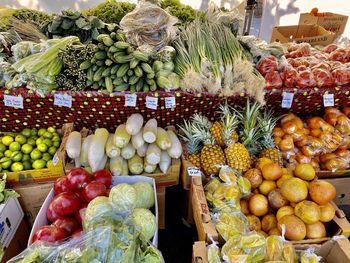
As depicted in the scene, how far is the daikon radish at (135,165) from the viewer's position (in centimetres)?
194

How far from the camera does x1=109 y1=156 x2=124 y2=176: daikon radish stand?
189cm

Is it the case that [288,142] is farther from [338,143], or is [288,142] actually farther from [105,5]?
[105,5]

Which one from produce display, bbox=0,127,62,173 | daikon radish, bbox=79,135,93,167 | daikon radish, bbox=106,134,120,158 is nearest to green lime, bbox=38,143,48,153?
produce display, bbox=0,127,62,173

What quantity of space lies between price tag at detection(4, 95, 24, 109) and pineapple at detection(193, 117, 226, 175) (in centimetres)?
132

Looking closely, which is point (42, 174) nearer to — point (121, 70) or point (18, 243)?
point (18, 243)

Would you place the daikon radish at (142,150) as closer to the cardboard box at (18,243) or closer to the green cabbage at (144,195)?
the green cabbage at (144,195)

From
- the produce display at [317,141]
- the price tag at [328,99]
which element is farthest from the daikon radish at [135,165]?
the price tag at [328,99]

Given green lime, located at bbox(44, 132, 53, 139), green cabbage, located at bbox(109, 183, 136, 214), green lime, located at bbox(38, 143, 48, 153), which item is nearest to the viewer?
green cabbage, located at bbox(109, 183, 136, 214)

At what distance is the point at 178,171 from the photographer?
6.65 feet

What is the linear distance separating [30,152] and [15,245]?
2.16ft

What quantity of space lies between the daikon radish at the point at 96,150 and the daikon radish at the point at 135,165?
0.21 meters

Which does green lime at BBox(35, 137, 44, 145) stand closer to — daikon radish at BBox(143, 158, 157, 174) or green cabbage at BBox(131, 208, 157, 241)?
daikon radish at BBox(143, 158, 157, 174)

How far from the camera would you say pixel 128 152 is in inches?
76.7

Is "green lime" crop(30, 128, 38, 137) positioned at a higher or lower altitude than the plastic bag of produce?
lower
